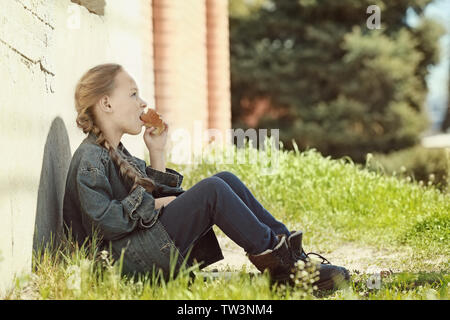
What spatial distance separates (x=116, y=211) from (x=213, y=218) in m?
0.45

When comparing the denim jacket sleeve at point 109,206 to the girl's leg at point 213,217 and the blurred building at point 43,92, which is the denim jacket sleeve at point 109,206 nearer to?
the girl's leg at point 213,217

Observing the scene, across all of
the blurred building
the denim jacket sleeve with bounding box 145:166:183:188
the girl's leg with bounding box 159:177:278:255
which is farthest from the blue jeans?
the blurred building

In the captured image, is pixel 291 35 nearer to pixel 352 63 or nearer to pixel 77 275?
pixel 352 63

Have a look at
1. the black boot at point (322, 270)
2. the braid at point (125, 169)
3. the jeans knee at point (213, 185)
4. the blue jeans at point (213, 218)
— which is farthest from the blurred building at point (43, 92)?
the black boot at point (322, 270)

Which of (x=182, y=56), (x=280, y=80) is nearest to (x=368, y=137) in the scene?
(x=280, y=80)

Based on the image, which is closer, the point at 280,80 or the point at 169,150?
the point at 169,150

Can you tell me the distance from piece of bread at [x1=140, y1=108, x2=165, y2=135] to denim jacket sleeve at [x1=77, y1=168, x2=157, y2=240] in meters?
0.51

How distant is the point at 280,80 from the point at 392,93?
8.32 feet

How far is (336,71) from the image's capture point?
1400 centimetres

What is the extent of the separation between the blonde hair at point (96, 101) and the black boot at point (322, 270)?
74 centimetres

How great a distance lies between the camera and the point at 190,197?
288cm

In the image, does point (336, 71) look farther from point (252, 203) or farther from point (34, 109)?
point (34, 109)

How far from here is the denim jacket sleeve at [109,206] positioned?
2775 millimetres

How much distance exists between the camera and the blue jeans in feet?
9.38
